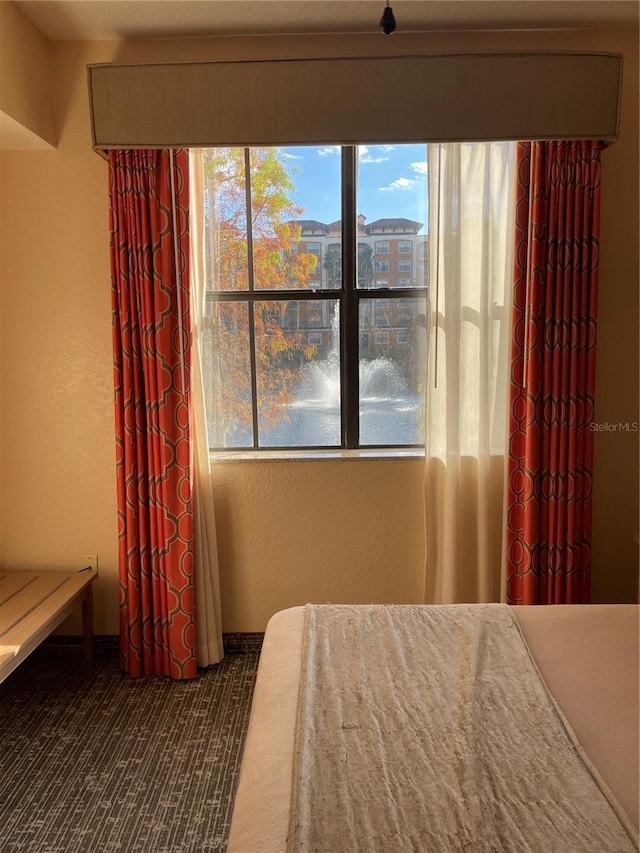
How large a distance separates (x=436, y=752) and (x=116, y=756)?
1.46 meters

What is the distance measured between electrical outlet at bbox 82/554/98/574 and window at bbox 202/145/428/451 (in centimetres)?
75

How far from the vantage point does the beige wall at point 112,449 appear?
2850 mm

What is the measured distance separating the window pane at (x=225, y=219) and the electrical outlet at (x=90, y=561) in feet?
4.37

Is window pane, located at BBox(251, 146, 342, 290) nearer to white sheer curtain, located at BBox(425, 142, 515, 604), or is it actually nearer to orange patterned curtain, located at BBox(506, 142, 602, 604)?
white sheer curtain, located at BBox(425, 142, 515, 604)

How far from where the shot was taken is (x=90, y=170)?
2.85 meters

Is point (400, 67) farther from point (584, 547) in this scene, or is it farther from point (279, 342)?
point (584, 547)

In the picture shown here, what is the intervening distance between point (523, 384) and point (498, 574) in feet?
2.84

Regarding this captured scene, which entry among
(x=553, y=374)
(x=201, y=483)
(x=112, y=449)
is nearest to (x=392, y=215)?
(x=553, y=374)

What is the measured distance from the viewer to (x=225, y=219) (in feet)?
9.73

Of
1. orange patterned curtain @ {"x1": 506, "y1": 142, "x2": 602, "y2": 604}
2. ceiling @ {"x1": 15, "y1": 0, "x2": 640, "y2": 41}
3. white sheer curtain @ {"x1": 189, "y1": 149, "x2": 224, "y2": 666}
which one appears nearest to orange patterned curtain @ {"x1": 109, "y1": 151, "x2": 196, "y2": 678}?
white sheer curtain @ {"x1": 189, "y1": 149, "x2": 224, "y2": 666}

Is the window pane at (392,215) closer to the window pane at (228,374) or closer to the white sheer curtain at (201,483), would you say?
the window pane at (228,374)

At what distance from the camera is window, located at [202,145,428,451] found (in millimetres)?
2961

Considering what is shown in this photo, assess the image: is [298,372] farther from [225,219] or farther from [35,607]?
[35,607]

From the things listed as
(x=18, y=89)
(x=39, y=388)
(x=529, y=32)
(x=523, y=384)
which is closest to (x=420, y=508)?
(x=523, y=384)
